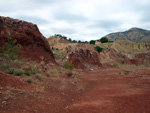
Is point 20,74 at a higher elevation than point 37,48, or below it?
below

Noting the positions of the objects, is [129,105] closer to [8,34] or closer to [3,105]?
[3,105]

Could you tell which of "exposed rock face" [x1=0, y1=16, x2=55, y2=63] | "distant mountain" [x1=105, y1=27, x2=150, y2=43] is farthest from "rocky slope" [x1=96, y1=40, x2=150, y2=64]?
"distant mountain" [x1=105, y1=27, x2=150, y2=43]

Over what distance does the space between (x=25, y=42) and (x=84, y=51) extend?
20.5 meters

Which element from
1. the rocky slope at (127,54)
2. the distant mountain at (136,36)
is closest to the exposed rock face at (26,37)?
the rocky slope at (127,54)

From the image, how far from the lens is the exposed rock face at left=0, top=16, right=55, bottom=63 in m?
15.8

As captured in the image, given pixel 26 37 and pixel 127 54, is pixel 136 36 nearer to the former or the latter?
pixel 127 54

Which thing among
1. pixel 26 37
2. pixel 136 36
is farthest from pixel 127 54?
pixel 136 36

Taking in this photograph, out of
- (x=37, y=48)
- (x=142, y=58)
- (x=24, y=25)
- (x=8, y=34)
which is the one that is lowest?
(x=142, y=58)

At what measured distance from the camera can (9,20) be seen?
17016mm

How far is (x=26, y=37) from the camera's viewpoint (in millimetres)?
17156

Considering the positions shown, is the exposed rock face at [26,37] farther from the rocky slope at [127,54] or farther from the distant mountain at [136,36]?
the distant mountain at [136,36]

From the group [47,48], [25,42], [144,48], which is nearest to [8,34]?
[25,42]

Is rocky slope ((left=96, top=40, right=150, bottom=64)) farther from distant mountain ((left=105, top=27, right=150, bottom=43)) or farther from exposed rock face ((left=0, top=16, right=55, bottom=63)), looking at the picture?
distant mountain ((left=105, top=27, right=150, bottom=43))

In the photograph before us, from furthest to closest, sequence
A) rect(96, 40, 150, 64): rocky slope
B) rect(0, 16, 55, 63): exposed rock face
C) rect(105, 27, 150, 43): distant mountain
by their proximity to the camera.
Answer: rect(105, 27, 150, 43): distant mountain → rect(96, 40, 150, 64): rocky slope → rect(0, 16, 55, 63): exposed rock face
